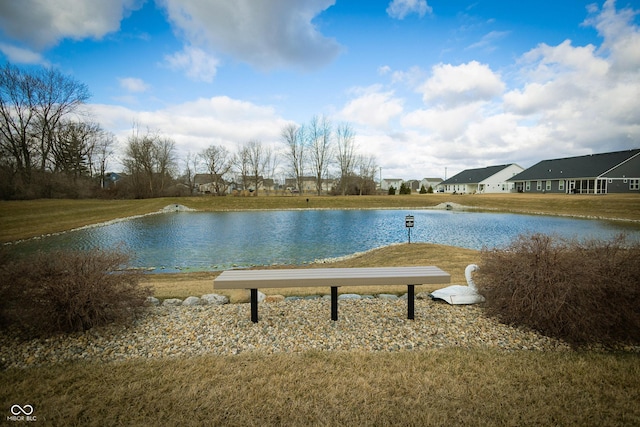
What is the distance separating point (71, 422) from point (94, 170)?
55.9 m

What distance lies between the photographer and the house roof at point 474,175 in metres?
56.8

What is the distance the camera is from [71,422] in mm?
2342

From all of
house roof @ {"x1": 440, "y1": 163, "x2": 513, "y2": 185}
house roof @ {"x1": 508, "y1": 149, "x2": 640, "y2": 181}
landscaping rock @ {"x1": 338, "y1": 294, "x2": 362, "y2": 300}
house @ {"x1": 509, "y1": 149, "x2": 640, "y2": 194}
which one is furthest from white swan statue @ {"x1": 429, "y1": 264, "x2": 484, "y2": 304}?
house roof @ {"x1": 440, "y1": 163, "x2": 513, "y2": 185}

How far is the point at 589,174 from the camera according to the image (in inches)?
1521

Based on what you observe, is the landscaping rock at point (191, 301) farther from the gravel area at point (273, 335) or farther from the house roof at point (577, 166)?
the house roof at point (577, 166)

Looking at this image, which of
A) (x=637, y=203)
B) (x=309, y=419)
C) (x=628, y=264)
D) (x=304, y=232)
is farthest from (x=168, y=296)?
(x=637, y=203)

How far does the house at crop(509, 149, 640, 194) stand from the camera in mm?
36281

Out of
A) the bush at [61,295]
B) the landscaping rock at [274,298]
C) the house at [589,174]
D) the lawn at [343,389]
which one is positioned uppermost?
the house at [589,174]

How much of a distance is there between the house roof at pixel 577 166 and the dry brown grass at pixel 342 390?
151 ft

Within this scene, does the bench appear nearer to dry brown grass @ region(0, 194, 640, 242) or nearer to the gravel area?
the gravel area

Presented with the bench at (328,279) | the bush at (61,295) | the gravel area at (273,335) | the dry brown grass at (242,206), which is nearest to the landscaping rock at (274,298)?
the gravel area at (273,335)

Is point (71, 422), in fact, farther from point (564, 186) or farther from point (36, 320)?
point (564, 186)

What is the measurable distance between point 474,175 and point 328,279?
64550mm

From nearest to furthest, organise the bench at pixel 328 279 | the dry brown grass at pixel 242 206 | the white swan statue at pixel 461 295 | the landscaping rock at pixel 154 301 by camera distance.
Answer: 1. the bench at pixel 328 279
2. the white swan statue at pixel 461 295
3. the landscaping rock at pixel 154 301
4. the dry brown grass at pixel 242 206
